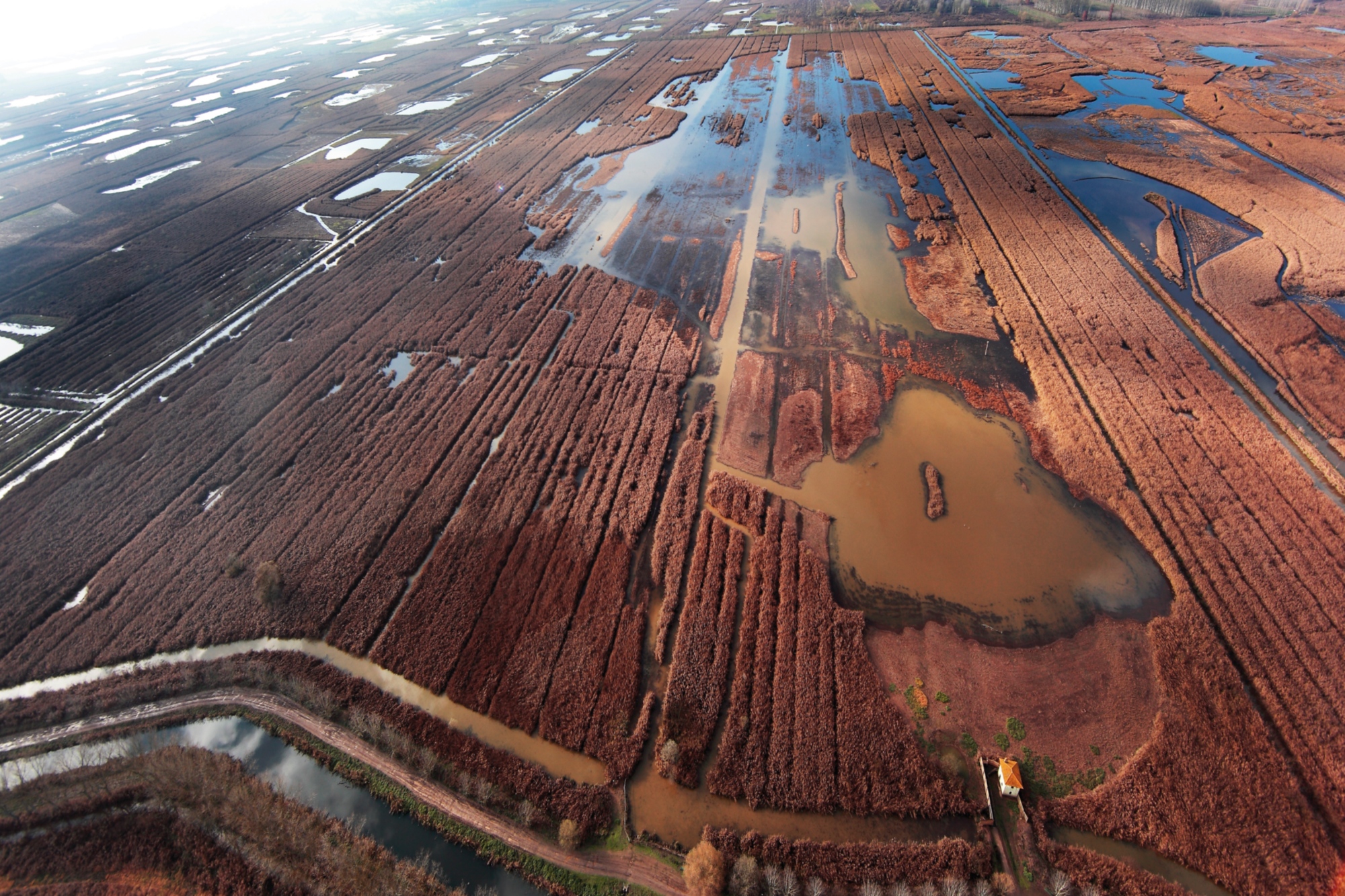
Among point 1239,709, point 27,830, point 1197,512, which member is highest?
point 1197,512

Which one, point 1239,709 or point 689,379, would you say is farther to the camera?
point 689,379

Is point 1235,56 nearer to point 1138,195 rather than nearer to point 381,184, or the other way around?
point 1138,195

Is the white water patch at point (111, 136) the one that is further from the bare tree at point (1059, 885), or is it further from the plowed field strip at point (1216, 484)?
the bare tree at point (1059, 885)

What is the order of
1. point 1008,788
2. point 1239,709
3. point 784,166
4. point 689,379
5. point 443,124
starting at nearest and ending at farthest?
1. point 1008,788
2. point 1239,709
3. point 689,379
4. point 784,166
5. point 443,124

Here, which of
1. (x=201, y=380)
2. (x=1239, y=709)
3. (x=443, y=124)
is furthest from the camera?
(x=443, y=124)

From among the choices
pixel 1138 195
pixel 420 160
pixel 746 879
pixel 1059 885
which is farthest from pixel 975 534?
pixel 420 160

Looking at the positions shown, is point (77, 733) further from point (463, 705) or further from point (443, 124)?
point (443, 124)

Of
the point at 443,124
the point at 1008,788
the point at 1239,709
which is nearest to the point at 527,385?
the point at 1008,788

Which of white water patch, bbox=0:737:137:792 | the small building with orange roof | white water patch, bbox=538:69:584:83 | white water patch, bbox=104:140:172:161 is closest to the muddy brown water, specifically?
the small building with orange roof

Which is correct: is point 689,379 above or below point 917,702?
above
